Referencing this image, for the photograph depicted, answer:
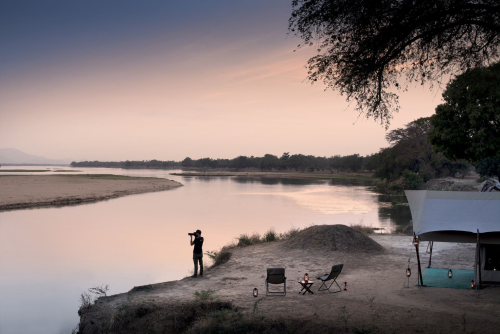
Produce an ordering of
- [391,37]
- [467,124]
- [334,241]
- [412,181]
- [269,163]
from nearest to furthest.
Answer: [391,37] → [334,241] → [467,124] → [412,181] → [269,163]

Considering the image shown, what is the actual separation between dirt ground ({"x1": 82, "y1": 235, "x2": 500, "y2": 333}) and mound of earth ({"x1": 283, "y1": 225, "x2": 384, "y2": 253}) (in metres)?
0.42

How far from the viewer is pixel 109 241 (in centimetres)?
2273

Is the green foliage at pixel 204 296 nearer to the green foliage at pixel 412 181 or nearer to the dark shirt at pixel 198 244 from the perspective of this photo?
the dark shirt at pixel 198 244

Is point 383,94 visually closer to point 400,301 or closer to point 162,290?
point 400,301

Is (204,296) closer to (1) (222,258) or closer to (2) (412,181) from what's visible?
(1) (222,258)

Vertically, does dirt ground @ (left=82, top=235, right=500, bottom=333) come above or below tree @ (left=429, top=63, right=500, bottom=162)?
below

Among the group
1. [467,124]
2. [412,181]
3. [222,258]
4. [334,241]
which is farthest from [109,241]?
[412,181]

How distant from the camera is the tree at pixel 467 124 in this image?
679 inches

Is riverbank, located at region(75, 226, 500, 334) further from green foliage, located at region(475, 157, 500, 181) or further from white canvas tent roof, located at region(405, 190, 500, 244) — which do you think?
green foliage, located at region(475, 157, 500, 181)

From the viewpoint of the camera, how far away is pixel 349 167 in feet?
499

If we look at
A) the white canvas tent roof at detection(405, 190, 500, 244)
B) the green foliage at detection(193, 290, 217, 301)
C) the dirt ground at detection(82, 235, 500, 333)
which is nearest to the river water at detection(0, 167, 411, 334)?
the dirt ground at detection(82, 235, 500, 333)

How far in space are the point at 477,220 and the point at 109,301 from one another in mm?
9677

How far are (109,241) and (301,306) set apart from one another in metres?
17.1

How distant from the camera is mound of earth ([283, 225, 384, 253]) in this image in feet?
49.8
